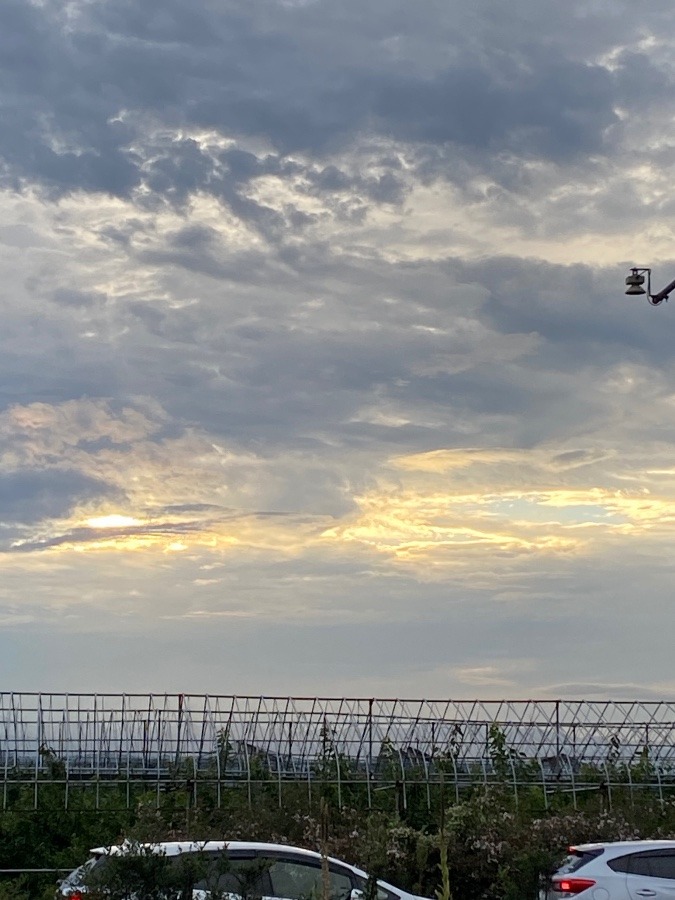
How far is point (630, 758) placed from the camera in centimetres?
2777

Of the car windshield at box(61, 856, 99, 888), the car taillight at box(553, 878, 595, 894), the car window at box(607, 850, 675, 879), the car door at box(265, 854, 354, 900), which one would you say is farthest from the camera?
the car window at box(607, 850, 675, 879)

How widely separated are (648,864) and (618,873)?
0.49 m

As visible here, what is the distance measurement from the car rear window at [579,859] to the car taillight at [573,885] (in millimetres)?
164

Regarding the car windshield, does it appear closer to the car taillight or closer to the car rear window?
the car taillight

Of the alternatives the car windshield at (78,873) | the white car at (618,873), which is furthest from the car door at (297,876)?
the white car at (618,873)

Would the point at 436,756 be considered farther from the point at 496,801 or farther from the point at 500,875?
the point at 500,875

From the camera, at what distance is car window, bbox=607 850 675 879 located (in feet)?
53.4

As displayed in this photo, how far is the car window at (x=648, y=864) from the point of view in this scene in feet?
53.4

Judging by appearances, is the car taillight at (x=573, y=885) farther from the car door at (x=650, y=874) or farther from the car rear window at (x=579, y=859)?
the car door at (x=650, y=874)

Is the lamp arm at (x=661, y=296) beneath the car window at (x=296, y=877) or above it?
above

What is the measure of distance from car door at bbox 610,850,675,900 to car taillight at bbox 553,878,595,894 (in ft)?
1.52

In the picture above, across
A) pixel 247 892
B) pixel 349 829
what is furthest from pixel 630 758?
pixel 247 892

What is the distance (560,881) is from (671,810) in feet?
29.4

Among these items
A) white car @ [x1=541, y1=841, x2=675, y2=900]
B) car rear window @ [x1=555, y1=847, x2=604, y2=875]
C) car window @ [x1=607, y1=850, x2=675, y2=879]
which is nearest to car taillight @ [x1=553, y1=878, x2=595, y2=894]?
white car @ [x1=541, y1=841, x2=675, y2=900]
